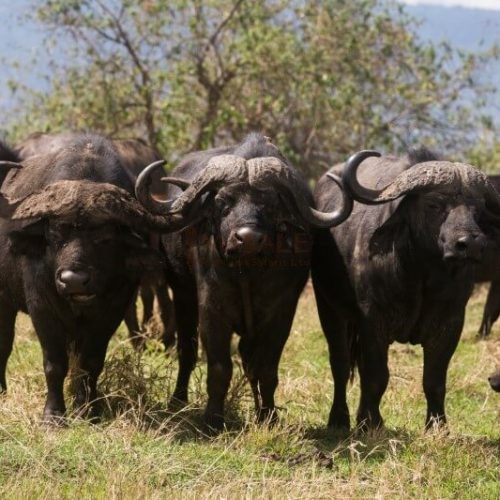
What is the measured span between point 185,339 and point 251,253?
173 centimetres

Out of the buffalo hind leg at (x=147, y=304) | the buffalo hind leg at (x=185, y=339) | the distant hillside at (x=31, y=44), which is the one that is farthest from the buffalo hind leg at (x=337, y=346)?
the distant hillside at (x=31, y=44)

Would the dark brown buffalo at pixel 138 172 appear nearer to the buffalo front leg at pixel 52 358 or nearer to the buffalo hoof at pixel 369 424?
the buffalo front leg at pixel 52 358

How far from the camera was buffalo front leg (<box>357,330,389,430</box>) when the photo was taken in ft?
21.8

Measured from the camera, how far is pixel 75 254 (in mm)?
6324

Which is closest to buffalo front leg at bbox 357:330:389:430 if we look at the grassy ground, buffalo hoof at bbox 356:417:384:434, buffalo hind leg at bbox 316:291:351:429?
buffalo hoof at bbox 356:417:384:434

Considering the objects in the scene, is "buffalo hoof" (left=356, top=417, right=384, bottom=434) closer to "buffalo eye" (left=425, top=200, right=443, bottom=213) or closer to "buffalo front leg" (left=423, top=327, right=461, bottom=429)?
"buffalo front leg" (left=423, top=327, right=461, bottom=429)

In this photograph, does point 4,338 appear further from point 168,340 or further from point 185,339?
point 168,340

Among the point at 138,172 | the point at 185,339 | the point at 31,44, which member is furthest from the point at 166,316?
the point at 31,44

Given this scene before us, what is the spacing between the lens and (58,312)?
6.68 metres

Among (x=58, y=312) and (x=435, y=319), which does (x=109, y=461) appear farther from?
(x=435, y=319)

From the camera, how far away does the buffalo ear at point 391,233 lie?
652cm

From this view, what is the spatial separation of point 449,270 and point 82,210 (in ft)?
6.90

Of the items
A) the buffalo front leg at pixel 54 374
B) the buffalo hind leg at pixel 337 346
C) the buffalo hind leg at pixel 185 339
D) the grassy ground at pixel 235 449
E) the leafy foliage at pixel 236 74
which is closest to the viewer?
the grassy ground at pixel 235 449

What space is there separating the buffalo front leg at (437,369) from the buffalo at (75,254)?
5.57 feet
